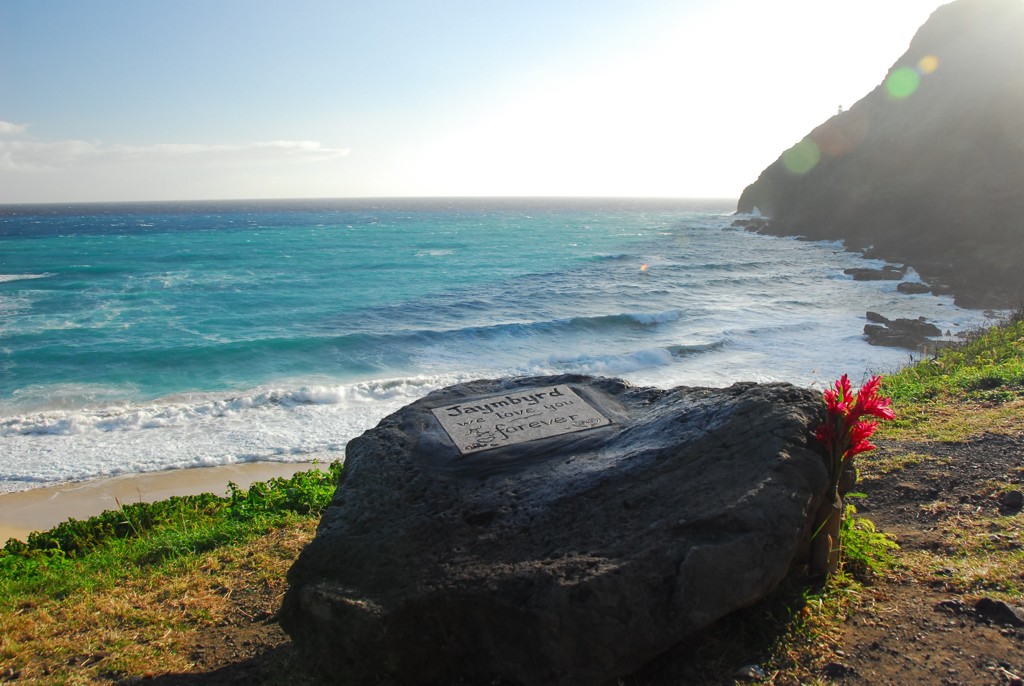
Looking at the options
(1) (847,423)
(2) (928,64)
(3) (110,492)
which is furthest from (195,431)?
(2) (928,64)

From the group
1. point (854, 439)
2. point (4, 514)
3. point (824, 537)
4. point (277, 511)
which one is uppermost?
point (854, 439)

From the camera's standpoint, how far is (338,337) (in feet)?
66.2

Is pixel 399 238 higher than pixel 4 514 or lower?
higher

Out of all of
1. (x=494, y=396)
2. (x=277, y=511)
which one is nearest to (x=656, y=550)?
(x=494, y=396)

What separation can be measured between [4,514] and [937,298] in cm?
2861

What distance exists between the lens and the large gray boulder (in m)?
3.17

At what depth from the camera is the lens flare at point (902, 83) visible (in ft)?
145

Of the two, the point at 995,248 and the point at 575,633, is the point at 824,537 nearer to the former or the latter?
the point at 575,633

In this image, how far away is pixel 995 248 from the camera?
88.9ft

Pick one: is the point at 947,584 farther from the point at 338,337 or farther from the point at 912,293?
the point at 912,293

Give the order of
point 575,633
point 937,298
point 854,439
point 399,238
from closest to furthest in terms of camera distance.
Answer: point 575,633 < point 854,439 < point 937,298 < point 399,238

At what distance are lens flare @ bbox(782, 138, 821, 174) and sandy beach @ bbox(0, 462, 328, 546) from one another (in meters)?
54.6

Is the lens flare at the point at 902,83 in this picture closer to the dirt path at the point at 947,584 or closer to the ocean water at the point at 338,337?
the ocean water at the point at 338,337

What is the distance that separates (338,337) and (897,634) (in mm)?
18535
